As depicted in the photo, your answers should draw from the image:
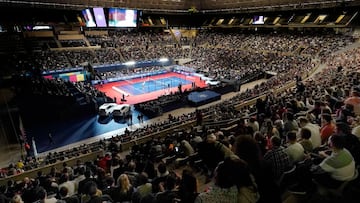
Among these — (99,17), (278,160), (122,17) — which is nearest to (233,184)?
(278,160)

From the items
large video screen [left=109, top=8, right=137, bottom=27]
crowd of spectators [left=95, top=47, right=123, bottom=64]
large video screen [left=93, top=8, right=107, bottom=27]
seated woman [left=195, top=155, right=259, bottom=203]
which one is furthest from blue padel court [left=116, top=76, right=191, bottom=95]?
seated woman [left=195, top=155, right=259, bottom=203]

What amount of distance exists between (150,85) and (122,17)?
37.3ft

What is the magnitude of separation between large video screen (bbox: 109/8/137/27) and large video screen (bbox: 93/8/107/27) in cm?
97

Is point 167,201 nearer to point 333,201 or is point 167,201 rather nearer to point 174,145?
point 333,201

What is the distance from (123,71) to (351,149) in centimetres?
4142

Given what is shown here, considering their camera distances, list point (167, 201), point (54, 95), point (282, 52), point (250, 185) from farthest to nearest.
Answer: point (282, 52)
point (54, 95)
point (167, 201)
point (250, 185)

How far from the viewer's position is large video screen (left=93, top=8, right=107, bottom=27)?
3891 centimetres

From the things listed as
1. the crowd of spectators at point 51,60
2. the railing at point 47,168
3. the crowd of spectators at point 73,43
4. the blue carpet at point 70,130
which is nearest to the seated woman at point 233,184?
the railing at point 47,168

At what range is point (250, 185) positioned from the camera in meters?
3.24

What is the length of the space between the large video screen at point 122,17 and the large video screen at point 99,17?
97 cm

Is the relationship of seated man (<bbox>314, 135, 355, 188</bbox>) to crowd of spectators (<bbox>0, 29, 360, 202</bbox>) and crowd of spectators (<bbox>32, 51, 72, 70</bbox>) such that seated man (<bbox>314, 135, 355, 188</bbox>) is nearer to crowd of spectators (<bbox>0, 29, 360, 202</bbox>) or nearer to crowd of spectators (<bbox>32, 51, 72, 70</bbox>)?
crowd of spectators (<bbox>0, 29, 360, 202</bbox>)

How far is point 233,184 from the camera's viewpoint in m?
3.18

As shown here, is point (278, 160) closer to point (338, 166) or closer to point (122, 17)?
point (338, 166)

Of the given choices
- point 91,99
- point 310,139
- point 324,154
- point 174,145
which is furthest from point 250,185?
point 91,99
